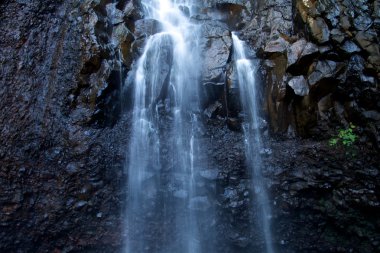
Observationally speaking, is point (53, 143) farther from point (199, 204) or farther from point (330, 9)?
point (330, 9)

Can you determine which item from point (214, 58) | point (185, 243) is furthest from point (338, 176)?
point (214, 58)

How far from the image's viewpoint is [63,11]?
741 centimetres

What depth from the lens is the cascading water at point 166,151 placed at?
611 centimetres

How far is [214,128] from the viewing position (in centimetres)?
696

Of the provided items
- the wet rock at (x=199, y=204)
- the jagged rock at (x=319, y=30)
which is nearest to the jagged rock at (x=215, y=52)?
the jagged rock at (x=319, y=30)

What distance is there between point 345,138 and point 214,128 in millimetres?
2693

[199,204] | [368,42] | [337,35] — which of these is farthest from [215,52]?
[199,204]

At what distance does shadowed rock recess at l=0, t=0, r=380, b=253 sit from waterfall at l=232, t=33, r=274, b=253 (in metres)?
0.13

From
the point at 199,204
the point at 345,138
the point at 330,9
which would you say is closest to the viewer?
the point at 345,138

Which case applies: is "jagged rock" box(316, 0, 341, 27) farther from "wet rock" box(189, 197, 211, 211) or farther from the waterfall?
"wet rock" box(189, 197, 211, 211)

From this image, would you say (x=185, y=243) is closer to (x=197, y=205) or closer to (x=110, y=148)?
(x=197, y=205)

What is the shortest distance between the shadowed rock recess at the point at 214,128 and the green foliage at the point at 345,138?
7cm

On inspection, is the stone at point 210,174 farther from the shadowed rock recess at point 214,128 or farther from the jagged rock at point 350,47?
the jagged rock at point 350,47

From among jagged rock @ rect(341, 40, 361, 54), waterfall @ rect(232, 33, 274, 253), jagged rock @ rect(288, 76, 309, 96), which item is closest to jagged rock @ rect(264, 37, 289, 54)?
waterfall @ rect(232, 33, 274, 253)
